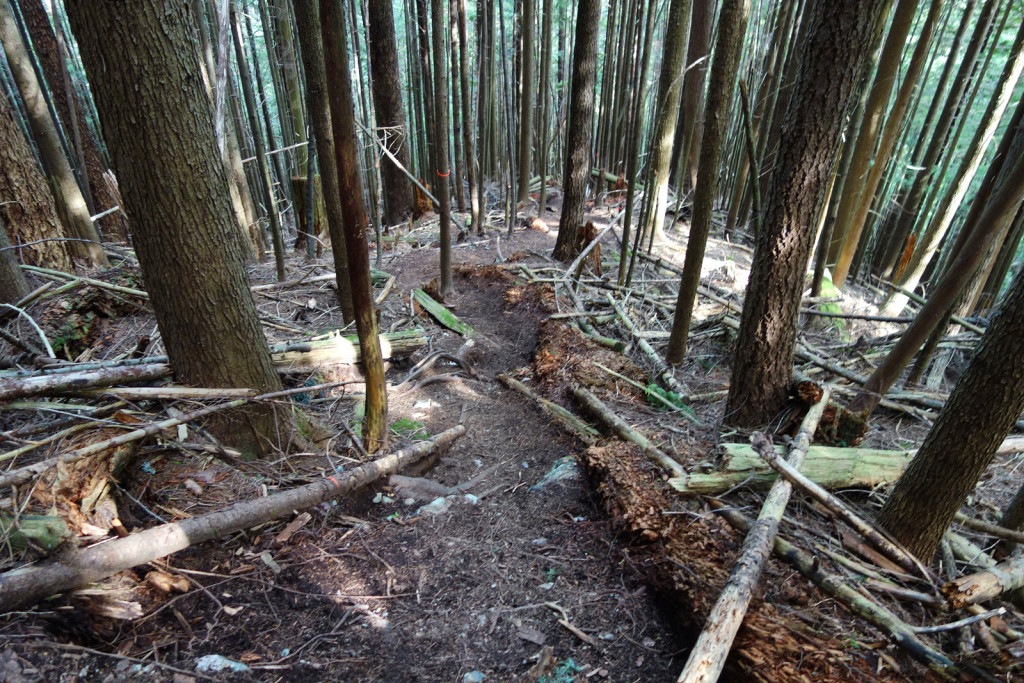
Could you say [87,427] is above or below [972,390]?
below

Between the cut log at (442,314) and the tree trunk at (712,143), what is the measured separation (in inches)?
93.7

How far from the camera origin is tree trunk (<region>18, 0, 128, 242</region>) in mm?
6746

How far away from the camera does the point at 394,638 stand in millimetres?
2344

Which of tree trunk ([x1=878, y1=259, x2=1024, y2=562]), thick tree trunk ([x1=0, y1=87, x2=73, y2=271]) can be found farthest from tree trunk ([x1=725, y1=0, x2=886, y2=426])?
thick tree trunk ([x1=0, y1=87, x2=73, y2=271])

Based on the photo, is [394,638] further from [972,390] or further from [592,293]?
[592,293]

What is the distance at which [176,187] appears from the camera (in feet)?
8.00

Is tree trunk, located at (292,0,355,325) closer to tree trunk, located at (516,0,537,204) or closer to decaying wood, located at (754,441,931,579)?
decaying wood, located at (754,441,931,579)

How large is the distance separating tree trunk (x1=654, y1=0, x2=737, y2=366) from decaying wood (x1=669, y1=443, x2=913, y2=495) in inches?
62.3

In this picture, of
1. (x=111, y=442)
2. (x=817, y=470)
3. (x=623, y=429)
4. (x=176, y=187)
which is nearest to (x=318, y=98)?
(x=176, y=187)

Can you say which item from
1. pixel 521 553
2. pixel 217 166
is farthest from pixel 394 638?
pixel 217 166

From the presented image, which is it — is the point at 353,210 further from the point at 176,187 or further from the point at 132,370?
the point at 132,370

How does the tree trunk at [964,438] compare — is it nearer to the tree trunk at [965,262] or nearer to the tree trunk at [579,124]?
the tree trunk at [965,262]

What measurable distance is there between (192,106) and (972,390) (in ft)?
Result: 13.1

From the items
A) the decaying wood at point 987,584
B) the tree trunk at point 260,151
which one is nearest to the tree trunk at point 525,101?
the tree trunk at point 260,151
